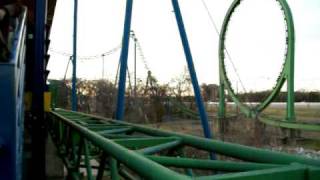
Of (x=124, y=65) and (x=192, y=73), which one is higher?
(x=124, y=65)

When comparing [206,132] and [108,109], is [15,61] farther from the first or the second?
[108,109]

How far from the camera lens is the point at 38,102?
477 cm

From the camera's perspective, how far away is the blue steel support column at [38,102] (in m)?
4.73

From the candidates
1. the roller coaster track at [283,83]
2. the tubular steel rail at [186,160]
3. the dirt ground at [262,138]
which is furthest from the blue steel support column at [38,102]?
the roller coaster track at [283,83]

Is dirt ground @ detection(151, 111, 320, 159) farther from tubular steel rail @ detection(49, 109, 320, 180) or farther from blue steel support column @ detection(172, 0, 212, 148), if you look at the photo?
tubular steel rail @ detection(49, 109, 320, 180)

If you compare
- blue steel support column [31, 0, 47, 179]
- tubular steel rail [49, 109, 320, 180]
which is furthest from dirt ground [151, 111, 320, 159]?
tubular steel rail [49, 109, 320, 180]

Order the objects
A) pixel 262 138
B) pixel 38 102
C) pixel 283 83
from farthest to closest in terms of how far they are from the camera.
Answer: pixel 283 83, pixel 262 138, pixel 38 102

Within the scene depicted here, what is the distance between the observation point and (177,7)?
8.52 m

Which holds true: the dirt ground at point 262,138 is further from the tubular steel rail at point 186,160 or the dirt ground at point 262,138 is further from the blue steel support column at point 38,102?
the tubular steel rail at point 186,160

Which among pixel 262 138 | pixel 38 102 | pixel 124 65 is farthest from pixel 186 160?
pixel 262 138

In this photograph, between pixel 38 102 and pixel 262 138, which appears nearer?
pixel 38 102

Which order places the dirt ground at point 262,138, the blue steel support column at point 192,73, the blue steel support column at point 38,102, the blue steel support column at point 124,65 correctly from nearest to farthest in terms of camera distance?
the blue steel support column at point 38,102 < the blue steel support column at point 124,65 < the blue steel support column at point 192,73 < the dirt ground at point 262,138

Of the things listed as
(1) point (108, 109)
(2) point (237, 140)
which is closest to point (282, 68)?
(2) point (237, 140)

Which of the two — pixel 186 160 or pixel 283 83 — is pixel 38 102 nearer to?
pixel 186 160
